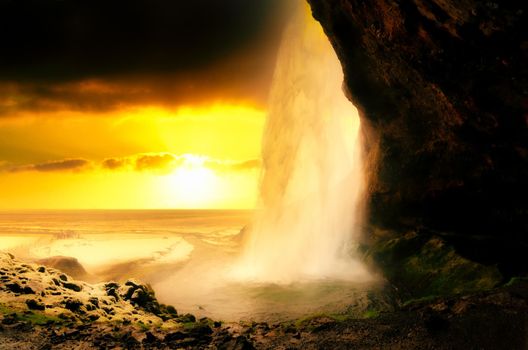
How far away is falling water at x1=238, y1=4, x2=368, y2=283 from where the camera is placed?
61.6 feet

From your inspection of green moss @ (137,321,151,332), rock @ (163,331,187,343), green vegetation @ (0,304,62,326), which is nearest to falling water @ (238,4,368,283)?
green moss @ (137,321,151,332)

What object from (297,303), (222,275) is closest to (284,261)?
(222,275)

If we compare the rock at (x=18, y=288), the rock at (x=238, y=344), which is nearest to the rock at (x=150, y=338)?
the rock at (x=238, y=344)

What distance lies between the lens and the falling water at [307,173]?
61.6 ft

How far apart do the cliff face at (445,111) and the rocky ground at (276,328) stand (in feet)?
12.4

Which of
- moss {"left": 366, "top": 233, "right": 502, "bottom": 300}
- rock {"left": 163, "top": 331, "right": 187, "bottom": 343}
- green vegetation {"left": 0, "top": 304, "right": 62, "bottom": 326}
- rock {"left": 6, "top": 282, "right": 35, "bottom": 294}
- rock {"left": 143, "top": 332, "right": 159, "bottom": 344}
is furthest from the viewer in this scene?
moss {"left": 366, "top": 233, "right": 502, "bottom": 300}

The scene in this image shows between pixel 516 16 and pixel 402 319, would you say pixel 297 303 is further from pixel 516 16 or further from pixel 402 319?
pixel 516 16

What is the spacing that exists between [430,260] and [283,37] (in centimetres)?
2528

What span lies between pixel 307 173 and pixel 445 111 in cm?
1482

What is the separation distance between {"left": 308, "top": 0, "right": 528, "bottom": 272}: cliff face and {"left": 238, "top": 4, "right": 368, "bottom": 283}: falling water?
364 cm

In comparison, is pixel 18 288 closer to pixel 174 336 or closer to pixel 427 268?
pixel 174 336

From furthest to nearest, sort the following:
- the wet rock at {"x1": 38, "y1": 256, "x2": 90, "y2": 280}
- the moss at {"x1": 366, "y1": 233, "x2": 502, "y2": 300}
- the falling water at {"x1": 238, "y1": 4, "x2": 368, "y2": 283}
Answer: the falling water at {"x1": 238, "y1": 4, "x2": 368, "y2": 283}, the wet rock at {"x1": 38, "y1": 256, "x2": 90, "y2": 280}, the moss at {"x1": 366, "y1": 233, "x2": 502, "y2": 300}

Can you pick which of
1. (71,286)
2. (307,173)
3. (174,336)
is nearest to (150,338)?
(174,336)

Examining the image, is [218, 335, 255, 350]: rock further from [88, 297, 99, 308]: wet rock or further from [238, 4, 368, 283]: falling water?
[238, 4, 368, 283]: falling water
